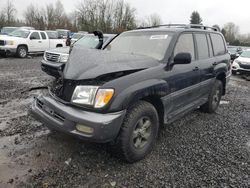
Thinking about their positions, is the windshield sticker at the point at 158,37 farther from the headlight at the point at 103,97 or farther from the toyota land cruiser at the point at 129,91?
the headlight at the point at 103,97

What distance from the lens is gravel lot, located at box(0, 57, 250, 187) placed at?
2750 mm

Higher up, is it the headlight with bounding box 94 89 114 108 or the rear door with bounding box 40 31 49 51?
the rear door with bounding box 40 31 49 51

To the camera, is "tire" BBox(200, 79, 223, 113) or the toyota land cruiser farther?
"tire" BBox(200, 79, 223, 113)

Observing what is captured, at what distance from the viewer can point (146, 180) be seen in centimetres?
278

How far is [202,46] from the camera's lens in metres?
4.53

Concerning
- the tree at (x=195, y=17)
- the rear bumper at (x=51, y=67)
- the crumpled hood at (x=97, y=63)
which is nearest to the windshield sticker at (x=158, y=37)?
the crumpled hood at (x=97, y=63)

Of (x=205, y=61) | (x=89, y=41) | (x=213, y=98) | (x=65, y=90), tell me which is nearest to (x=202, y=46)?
(x=205, y=61)

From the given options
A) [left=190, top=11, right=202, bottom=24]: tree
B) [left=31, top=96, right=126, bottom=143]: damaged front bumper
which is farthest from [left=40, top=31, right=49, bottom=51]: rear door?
[left=190, top=11, right=202, bottom=24]: tree

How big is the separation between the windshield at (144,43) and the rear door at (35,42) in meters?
12.5

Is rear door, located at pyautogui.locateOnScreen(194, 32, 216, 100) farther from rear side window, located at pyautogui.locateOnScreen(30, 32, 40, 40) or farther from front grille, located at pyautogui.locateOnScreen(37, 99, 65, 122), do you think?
rear side window, located at pyautogui.locateOnScreen(30, 32, 40, 40)

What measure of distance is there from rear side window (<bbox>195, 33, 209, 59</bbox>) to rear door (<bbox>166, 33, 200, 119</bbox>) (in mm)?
225

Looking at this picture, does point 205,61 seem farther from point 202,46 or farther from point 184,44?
point 184,44

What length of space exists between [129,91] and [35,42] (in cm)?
1441

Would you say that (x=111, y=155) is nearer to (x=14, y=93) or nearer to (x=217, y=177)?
(x=217, y=177)
